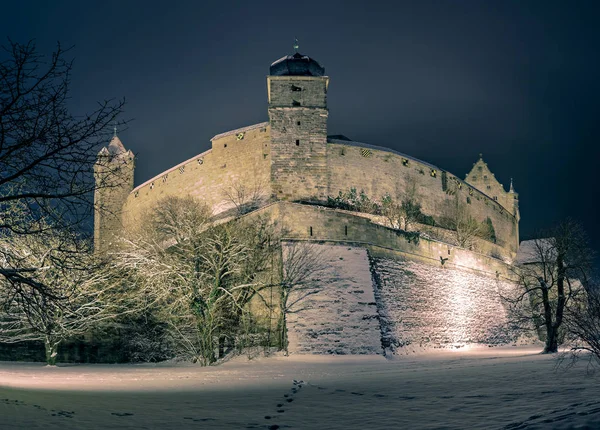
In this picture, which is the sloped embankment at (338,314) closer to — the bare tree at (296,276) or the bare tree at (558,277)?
the bare tree at (296,276)

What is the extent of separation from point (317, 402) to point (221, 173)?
24.5 m

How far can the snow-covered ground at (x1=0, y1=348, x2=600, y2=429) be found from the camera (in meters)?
6.12

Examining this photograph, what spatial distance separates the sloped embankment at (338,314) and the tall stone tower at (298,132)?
6.34 m

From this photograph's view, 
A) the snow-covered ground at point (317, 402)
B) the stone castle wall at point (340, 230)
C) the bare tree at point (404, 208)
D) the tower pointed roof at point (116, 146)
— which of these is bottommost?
the snow-covered ground at point (317, 402)

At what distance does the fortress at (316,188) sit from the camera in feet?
73.1

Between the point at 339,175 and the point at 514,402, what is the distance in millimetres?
23810

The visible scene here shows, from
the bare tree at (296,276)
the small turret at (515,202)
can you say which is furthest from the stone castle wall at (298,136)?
the small turret at (515,202)

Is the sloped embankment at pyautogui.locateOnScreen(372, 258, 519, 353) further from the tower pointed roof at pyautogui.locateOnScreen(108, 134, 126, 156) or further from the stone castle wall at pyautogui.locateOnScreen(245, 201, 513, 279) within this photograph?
the tower pointed roof at pyautogui.locateOnScreen(108, 134, 126, 156)

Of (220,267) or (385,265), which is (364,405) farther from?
(385,265)

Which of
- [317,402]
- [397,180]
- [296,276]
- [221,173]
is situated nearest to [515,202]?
[397,180]

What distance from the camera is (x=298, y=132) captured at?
2766 centimetres

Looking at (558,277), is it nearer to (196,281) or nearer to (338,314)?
(338,314)

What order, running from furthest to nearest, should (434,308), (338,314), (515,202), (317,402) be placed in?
1. (515,202)
2. (434,308)
3. (338,314)
4. (317,402)

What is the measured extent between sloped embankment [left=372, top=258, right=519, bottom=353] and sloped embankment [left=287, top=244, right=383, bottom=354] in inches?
31.2
